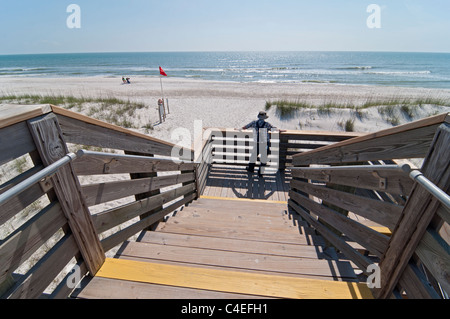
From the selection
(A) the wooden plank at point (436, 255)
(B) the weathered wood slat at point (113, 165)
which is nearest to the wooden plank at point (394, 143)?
(A) the wooden plank at point (436, 255)

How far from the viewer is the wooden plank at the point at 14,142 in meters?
0.98

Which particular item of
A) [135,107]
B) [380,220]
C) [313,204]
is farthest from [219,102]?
→ [380,220]

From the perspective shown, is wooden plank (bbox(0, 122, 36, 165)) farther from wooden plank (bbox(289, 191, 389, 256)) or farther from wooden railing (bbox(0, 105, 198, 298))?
wooden plank (bbox(289, 191, 389, 256))

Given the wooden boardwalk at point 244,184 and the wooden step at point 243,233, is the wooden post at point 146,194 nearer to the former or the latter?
the wooden step at point 243,233

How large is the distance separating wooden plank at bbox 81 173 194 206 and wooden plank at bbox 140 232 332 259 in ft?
1.78

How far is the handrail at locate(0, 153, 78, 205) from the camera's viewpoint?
92cm

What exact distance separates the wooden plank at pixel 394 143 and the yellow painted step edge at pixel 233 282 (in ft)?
3.22

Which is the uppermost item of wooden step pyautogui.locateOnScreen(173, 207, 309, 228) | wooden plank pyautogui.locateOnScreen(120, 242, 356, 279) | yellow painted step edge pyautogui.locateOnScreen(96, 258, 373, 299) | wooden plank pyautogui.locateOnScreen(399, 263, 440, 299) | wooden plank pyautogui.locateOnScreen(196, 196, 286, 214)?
wooden plank pyautogui.locateOnScreen(399, 263, 440, 299)

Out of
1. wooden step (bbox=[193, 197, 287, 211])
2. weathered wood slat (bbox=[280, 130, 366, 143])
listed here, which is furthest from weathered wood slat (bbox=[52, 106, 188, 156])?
weathered wood slat (bbox=[280, 130, 366, 143])

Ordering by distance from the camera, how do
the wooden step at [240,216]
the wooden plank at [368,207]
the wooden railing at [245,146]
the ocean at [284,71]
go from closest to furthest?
the wooden plank at [368,207] → the wooden step at [240,216] → the wooden railing at [245,146] → the ocean at [284,71]

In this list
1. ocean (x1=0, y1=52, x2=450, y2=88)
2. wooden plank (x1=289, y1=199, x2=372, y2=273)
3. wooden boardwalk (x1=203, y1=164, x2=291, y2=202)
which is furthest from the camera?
ocean (x1=0, y1=52, x2=450, y2=88)

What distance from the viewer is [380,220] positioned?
155 centimetres
